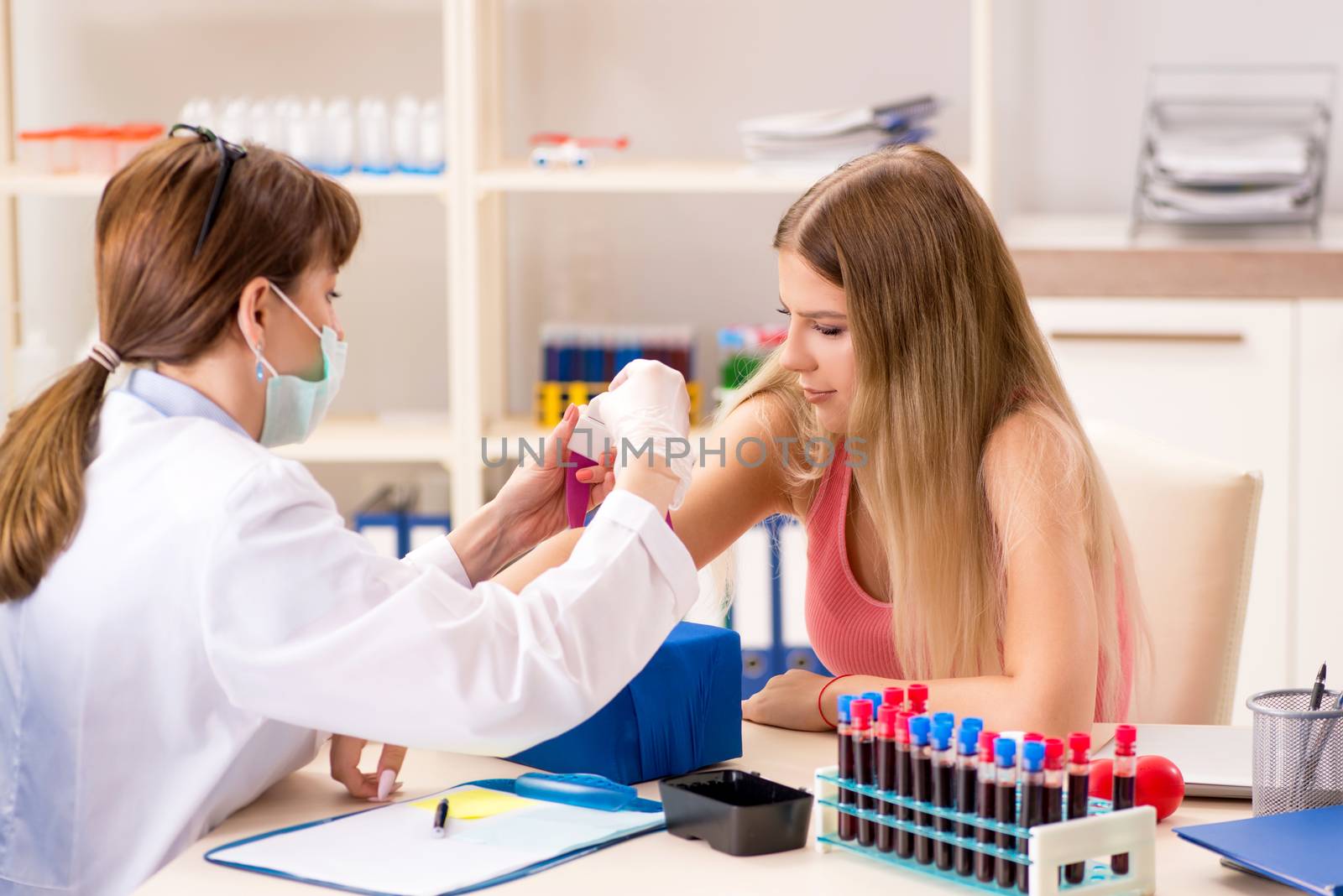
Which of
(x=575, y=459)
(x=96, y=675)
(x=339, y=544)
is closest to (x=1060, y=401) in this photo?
(x=575, y=459)

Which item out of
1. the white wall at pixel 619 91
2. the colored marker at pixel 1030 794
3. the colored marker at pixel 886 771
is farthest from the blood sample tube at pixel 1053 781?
the white wall at pixel 619 91

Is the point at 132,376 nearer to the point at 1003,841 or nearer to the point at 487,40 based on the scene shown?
the point at 1003,841

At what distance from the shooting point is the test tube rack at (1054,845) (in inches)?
35.4

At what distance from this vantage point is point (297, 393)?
Result: 47.5 inches

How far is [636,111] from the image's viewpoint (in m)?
3.05

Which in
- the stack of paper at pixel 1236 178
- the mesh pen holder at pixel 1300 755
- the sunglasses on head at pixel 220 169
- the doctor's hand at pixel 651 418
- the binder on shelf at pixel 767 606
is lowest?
the binder on shelf at pixel 767 606

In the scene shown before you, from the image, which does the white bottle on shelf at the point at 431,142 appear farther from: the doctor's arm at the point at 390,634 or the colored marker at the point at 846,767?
the colored marker at the point at 846,767

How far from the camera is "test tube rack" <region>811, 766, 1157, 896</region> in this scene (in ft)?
2.95

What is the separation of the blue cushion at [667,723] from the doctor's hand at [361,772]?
0.12 meters

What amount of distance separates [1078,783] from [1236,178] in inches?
78.4

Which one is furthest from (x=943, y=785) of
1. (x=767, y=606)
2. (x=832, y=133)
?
(x=832, y=133)

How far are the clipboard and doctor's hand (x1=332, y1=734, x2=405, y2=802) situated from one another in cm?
2

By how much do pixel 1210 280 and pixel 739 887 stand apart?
6.34 ft

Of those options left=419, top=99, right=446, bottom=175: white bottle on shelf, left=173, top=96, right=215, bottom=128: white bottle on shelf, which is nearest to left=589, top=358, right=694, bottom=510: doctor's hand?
left=419, top=99, right=446, bottom=175: white bottle on shelf
